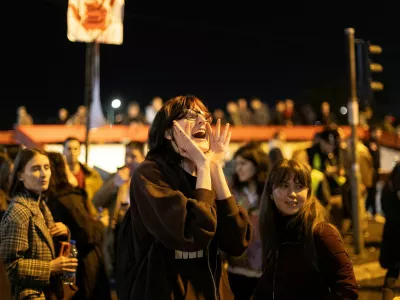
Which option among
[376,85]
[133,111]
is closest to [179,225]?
[376,85]

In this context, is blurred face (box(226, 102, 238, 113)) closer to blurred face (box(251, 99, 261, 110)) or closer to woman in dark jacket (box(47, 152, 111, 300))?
blurred face (box(251, 99, 261, 110))

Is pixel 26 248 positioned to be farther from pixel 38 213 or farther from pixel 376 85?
pixel 376 85

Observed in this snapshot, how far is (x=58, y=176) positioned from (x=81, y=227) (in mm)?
452

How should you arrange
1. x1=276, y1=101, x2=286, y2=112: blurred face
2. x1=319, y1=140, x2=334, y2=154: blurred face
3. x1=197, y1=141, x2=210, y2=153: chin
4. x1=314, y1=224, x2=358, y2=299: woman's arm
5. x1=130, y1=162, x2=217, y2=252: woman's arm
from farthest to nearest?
1. x1=276, y1=101, x2=286, y2=112: blurred face
2. x1=319, y1=140, x2=334, y2=154: blurred face
3. x1=314, y1=224, x2=358, y2=299: woman's arm
4. x1=197, y1=141, x2=210, y2=153: chin
5. x1=130, y1=162, x2=217, y2=252: woman's arm

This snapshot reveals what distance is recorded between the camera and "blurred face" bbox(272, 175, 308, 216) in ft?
10.9

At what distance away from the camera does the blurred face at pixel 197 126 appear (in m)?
2.44

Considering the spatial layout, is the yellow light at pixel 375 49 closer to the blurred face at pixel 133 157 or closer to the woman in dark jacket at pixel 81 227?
the blurred face at pixel 133 157

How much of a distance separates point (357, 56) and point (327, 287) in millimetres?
6484

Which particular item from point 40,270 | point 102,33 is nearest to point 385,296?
point 40,270

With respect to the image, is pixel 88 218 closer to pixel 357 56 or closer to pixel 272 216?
pixel 272 216

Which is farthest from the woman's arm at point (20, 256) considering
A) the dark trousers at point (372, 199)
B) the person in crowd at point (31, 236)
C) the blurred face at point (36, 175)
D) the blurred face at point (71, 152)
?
the dark trousers at point (372, 199)

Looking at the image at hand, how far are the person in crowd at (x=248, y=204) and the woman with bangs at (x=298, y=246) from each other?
0.88 metres

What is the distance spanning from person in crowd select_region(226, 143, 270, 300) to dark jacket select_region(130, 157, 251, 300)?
5.97 ft

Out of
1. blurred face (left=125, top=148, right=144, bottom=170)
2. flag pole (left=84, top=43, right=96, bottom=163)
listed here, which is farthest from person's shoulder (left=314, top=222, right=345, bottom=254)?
flag pole (left=84, top=43, right=96, bottom=163)
